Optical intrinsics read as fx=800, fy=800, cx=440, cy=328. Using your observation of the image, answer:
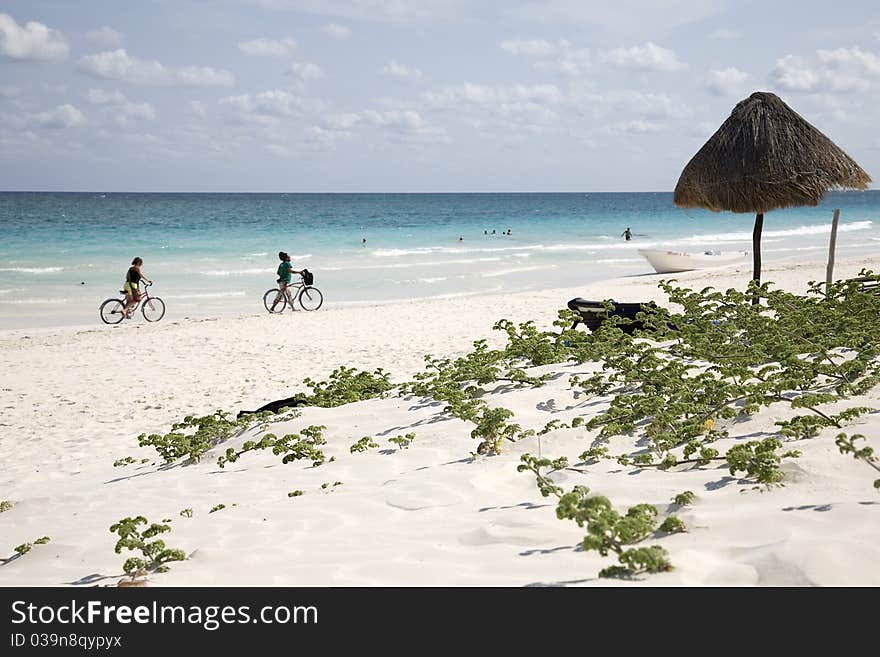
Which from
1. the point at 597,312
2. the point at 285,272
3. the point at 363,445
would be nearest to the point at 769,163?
the point at 597,312

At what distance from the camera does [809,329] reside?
6.52 m

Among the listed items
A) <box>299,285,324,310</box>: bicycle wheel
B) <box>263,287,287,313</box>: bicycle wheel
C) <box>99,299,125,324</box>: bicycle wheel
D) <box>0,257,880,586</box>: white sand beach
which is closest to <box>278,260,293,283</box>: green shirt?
<box>263,287,287,313</box>: bicycle wheel

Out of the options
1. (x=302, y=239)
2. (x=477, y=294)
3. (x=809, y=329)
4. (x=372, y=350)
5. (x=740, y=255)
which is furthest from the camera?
(x=302, y=239)

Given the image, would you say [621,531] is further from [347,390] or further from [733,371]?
[347,390]

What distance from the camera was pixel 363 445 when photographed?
5.54m

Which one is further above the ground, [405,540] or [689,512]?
[689,512]

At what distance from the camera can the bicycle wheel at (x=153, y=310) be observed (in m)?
17.0

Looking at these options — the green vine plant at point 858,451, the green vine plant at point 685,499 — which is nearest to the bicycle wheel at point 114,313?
the green vine plant at point 685,499

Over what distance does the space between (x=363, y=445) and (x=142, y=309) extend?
12.7 metres

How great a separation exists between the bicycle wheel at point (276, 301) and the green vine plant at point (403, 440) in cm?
1248

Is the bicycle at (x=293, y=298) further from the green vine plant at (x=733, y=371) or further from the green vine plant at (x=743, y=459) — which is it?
the green vine plant at (x=743, y=459)
